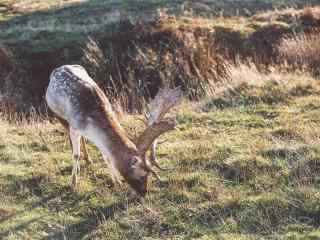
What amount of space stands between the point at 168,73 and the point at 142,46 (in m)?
1.71

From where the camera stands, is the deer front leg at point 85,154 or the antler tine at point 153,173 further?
the deer front leg at point 85,154

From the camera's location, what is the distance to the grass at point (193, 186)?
741 cm

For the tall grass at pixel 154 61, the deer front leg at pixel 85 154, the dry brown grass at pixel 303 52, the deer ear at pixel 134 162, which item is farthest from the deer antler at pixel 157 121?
the tall grass at pixel 154 61

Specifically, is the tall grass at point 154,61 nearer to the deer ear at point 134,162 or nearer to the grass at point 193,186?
the grass at point 193,186

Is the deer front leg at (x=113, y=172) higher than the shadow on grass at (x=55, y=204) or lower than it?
higher

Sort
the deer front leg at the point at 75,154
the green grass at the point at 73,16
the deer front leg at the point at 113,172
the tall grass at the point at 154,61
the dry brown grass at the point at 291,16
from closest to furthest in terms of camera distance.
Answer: the deer front leg at the point at 113,172 < the deer front leg at the point at 75,154 < the tall grass at the point at 154,61 < the dry brown grass at the point at 291,16 < the green grass at the point at 73,16

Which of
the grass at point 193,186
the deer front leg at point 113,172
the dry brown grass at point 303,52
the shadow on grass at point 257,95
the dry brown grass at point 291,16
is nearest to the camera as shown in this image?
the grass at point 193,186

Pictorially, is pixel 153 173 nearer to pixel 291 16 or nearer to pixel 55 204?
pixel 55 204

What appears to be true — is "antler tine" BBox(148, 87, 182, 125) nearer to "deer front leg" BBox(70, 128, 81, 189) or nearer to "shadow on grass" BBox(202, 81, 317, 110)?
"deer front leg" BBox(70, 128, 81, 189)

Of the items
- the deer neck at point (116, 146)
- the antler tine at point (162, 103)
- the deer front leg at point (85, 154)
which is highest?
the antler tine at point (162, 103)

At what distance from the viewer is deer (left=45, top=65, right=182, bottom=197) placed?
760 centimetres

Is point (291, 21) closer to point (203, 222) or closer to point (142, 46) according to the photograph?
point (142, 46)

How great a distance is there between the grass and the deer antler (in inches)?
29.4

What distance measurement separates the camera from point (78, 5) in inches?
1013
